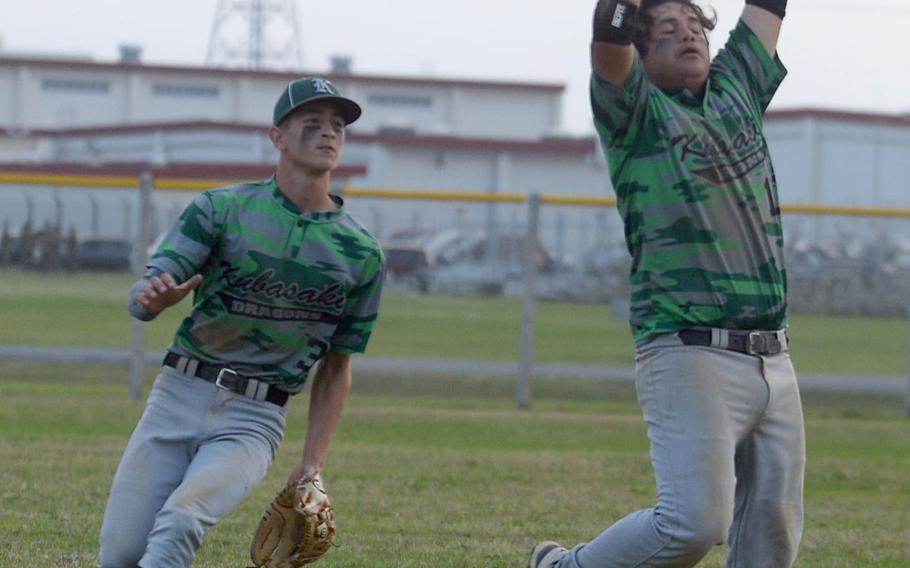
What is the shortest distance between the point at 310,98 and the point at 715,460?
5.96 ft

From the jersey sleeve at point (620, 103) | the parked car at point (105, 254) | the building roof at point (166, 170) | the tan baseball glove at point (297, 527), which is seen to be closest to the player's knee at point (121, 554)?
the tan baseball glove at point (297, 527)

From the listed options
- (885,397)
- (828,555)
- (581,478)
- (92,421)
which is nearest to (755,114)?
(828,555)

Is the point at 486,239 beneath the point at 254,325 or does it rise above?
beneath

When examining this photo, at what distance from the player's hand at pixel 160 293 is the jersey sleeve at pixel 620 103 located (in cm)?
137

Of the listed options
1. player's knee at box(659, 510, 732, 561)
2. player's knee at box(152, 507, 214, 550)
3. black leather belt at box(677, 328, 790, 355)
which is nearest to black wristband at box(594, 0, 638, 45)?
black leather belt at box(677, 328, 790, 355)

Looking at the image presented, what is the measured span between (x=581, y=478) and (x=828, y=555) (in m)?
2.58

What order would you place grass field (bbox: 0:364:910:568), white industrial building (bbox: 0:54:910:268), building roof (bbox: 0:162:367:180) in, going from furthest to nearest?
white industrial building (bbox: 0:54:910:268) → building roof (bbox: 0:162:367:180) → grass field (bbox: 0:364:910:568)

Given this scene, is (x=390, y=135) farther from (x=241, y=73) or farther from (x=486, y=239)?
(x=486, y=239)

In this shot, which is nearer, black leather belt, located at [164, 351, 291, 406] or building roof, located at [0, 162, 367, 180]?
black leather belt, located at [164, 351, 291, 406]

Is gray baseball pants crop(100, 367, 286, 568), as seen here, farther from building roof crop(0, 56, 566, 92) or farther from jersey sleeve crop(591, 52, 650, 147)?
building roof crop(0, 56, 566, 92)

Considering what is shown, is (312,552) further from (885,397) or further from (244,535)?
(885,397)

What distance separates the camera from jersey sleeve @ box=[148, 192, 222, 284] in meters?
5.11

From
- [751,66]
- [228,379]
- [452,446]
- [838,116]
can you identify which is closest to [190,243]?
[228,379]

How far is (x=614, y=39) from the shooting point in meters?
4.66
